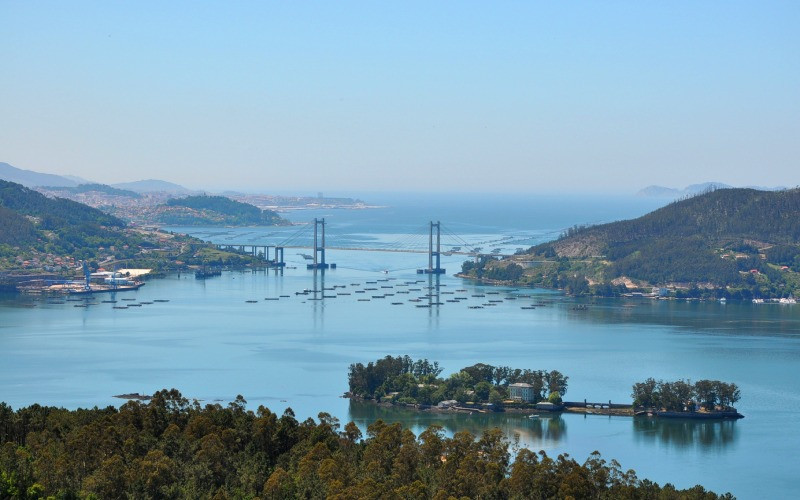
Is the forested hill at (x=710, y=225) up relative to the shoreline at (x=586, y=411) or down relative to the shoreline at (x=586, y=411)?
up

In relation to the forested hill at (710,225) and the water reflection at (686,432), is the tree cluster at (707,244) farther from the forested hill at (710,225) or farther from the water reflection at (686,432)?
the water reflection at (686,432)

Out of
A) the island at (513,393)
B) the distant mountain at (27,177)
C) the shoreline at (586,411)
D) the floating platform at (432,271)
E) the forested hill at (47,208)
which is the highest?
the distant mountain at (27,177)

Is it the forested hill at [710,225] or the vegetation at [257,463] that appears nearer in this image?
the vegetation at [257,463]

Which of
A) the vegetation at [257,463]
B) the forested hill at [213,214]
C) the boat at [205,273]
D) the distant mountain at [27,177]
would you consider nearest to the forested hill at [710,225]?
the boat at [205,273]

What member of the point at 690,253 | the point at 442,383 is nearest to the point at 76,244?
the point at 690,253

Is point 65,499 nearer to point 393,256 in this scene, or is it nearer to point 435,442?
point 435,442

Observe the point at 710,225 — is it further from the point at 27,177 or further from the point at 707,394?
the point at 27,177

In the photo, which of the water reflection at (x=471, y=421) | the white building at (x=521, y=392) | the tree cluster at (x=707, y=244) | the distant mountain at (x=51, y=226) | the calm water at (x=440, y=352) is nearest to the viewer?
the calm water at (x=440, y=352)
